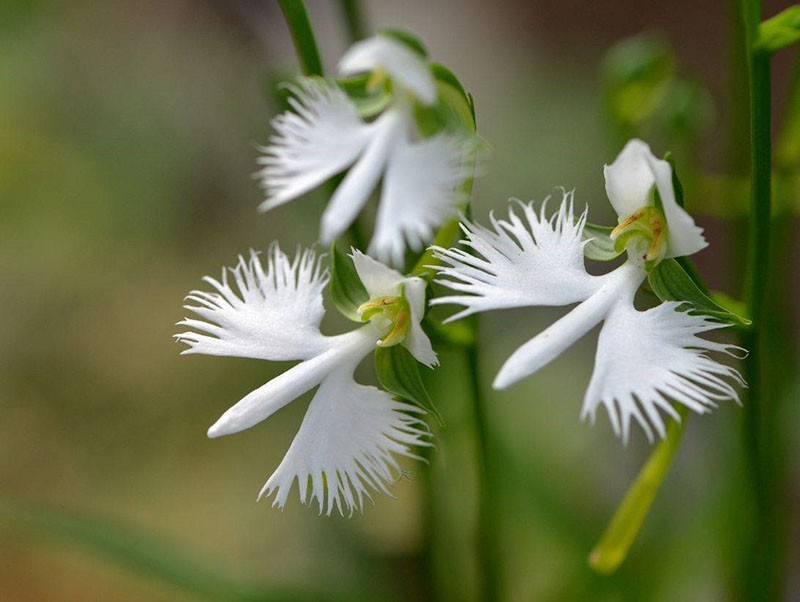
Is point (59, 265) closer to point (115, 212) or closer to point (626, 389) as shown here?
point (115, 212)

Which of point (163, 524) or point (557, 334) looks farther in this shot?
point (163, 524)

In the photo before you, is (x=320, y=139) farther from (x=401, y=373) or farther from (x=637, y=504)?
(x=637, y=504)

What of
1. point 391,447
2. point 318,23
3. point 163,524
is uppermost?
point 318,23

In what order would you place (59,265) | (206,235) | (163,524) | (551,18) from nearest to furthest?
1. (163,524)
2. (59,265)
3. (206,235)
4. (551,18)

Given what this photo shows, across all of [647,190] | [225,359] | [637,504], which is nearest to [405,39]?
[647,190]

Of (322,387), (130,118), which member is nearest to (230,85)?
(130,118)

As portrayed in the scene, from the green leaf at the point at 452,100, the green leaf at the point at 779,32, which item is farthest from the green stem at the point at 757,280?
the green leaf at the point at 452,100

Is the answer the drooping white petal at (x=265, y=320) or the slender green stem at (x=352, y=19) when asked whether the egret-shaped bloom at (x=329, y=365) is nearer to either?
the drooping white petal at (x=265, y=320)

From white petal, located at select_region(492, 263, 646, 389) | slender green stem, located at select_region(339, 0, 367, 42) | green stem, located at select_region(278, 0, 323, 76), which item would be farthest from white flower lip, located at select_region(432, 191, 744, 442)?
slender green stem, located at select_region(339, 0, 367, 42)

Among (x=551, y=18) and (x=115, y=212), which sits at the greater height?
(x=551, y=18)
